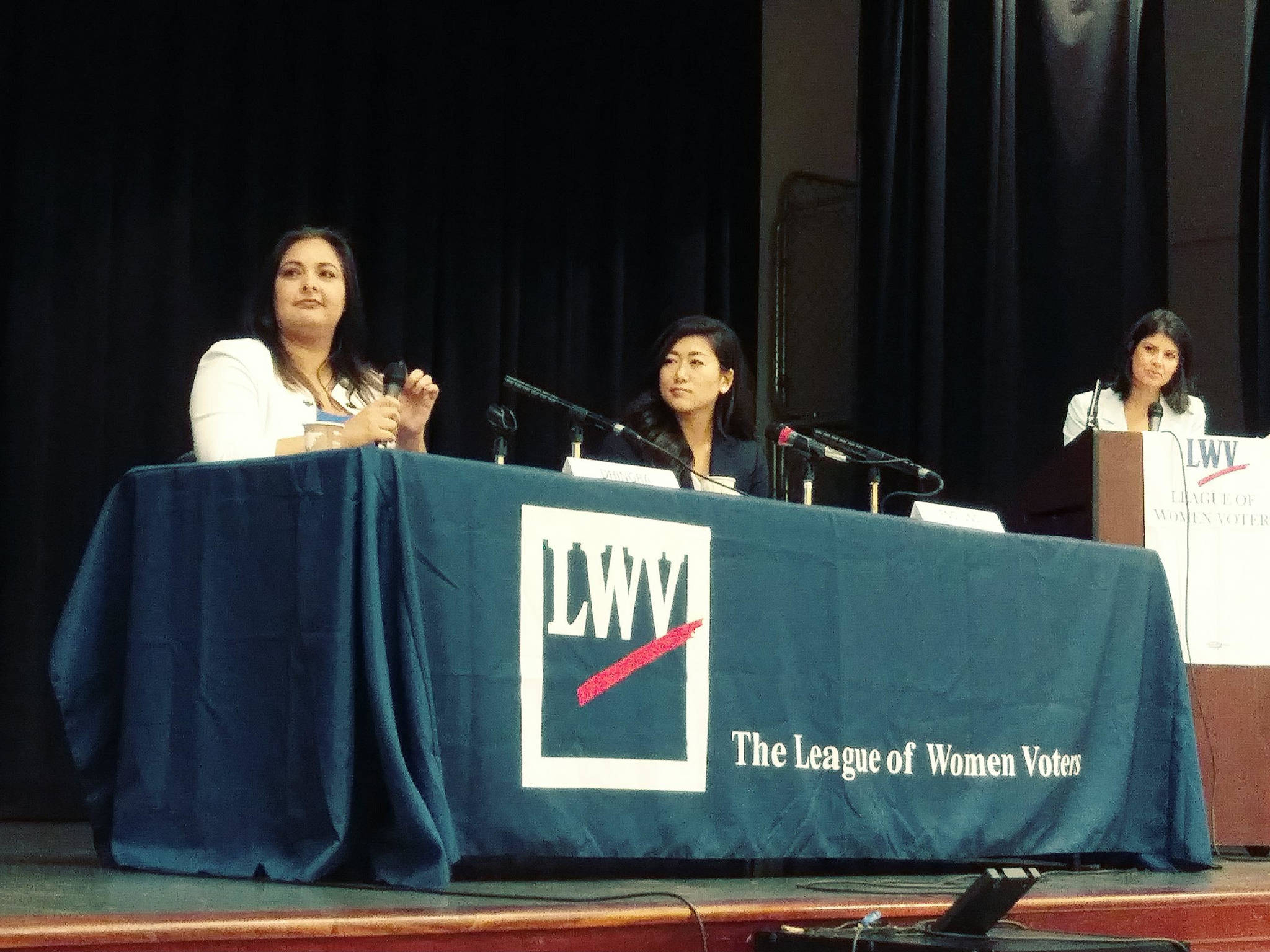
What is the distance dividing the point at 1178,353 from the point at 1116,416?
25 centimetres

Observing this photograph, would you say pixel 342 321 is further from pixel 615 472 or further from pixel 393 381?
pixel 615 472

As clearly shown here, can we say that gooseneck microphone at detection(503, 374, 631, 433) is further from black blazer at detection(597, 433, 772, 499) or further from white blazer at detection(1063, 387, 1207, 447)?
white blazer at detection(1063, 387, 1207, 447)

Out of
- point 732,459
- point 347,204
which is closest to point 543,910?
point 732,459

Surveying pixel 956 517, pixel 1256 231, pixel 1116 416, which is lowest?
pixel 956 517

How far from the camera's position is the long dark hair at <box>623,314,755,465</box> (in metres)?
3.97

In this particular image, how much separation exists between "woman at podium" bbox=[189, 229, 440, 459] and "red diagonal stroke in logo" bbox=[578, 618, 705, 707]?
20.1 inches

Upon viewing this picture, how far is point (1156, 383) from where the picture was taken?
4820 millimetres

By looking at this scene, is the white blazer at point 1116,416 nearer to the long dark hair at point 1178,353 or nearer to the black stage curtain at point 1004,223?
the long dark hair at point 1178,353

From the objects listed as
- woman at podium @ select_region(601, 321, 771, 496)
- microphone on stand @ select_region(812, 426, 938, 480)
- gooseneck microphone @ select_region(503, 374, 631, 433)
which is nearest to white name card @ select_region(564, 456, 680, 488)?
gooseneck microphone @ select_region(503, 374, 631, 433)

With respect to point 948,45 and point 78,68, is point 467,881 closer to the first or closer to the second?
point 78,68

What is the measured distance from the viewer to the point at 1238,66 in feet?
20.7

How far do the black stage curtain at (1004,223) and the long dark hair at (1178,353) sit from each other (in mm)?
595

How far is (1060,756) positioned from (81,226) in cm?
323

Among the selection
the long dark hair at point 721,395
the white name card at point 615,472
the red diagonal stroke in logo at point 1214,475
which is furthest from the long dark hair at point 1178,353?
the white name card at point 615,472
